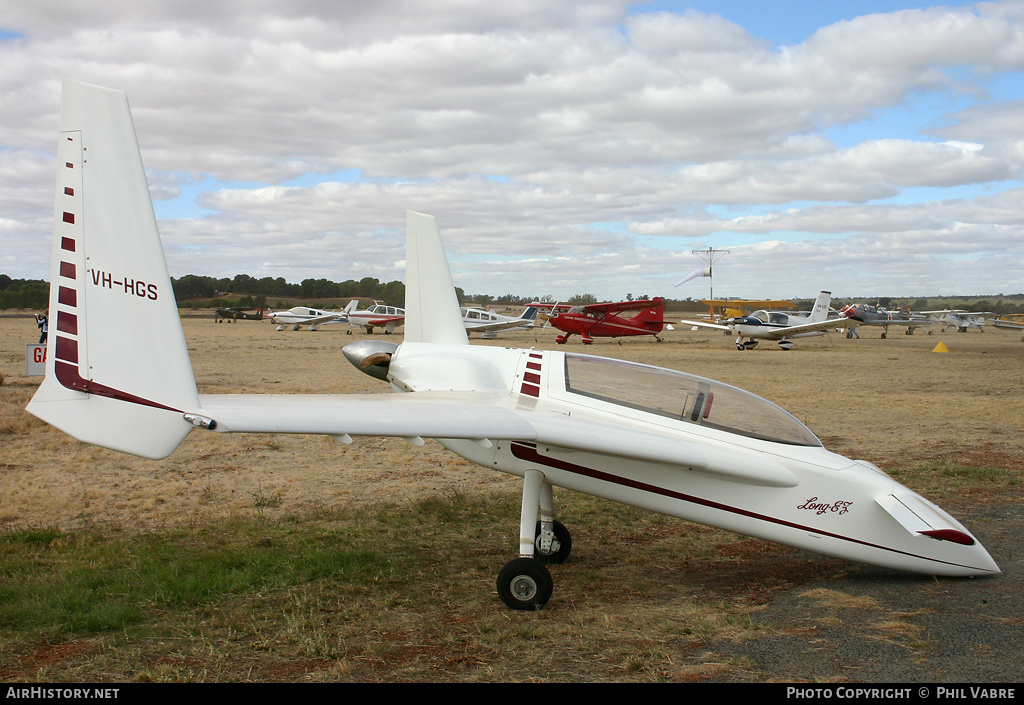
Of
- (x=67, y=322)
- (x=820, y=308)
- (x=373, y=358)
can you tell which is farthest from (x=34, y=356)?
(x=820, y=308)

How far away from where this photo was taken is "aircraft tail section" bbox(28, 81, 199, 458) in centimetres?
429

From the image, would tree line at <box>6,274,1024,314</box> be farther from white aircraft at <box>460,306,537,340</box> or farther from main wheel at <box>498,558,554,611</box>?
main wheel at <box>498,558,554,611</box>

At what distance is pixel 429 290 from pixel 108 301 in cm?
335

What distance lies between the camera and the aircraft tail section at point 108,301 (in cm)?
429

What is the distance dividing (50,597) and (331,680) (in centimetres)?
234

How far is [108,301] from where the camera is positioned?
14.3ft

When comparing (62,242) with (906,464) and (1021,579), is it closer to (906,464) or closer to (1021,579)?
(1021,579)

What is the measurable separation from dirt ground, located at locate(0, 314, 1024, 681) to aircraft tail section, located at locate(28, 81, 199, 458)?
2925mm

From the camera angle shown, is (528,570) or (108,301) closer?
(108,301)

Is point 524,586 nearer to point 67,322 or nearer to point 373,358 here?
point 373,358

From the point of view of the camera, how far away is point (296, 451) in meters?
10.3

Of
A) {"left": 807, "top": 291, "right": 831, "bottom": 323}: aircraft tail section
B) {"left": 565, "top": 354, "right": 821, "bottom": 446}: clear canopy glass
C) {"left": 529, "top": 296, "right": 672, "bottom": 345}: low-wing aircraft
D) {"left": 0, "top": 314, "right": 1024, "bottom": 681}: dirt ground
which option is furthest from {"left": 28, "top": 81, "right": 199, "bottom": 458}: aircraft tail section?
{"left": 807, "top": 291, "right": 831, "bottom": 323}: aircraft tail section

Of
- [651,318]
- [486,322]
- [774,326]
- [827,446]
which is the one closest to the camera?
[827,446]

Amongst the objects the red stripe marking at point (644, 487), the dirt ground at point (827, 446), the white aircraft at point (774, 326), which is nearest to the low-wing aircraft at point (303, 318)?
the white aircraft at point (774, 326)
